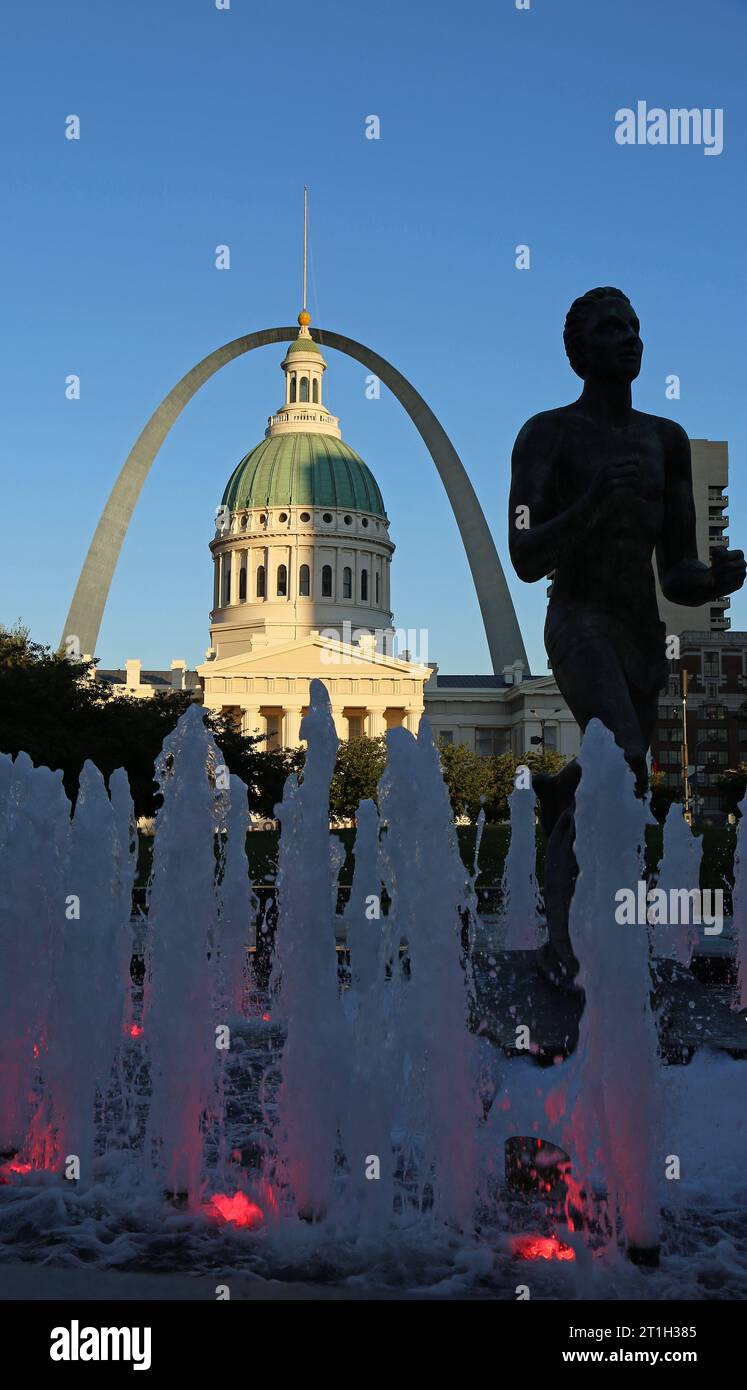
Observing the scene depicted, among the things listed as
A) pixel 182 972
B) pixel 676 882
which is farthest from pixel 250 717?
pixel 182 972

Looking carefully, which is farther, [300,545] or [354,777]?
[300,545]

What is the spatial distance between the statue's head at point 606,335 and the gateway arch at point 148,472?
76665 millimetres

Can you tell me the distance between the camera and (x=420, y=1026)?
590 cm

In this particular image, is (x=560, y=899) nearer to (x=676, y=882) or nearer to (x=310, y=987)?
(x=310, y=987)

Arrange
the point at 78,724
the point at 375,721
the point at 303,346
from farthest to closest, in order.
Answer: the point at 303,346
the point at 375,721
the point at 78,724

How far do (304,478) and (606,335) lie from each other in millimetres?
117532

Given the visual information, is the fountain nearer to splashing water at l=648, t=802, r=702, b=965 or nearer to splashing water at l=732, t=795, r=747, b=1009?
splashing water at l=648, t=802, r=702, b=965

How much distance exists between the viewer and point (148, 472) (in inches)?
3536

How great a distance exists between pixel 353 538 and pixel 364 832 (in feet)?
367

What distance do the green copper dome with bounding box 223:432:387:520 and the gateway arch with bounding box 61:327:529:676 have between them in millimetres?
20356

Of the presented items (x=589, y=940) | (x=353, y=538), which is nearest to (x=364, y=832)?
(x=589, y=940)

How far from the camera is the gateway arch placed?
8400cm

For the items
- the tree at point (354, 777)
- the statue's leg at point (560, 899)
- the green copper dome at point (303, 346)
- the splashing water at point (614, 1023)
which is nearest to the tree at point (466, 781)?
the tree at point (354, 777)
